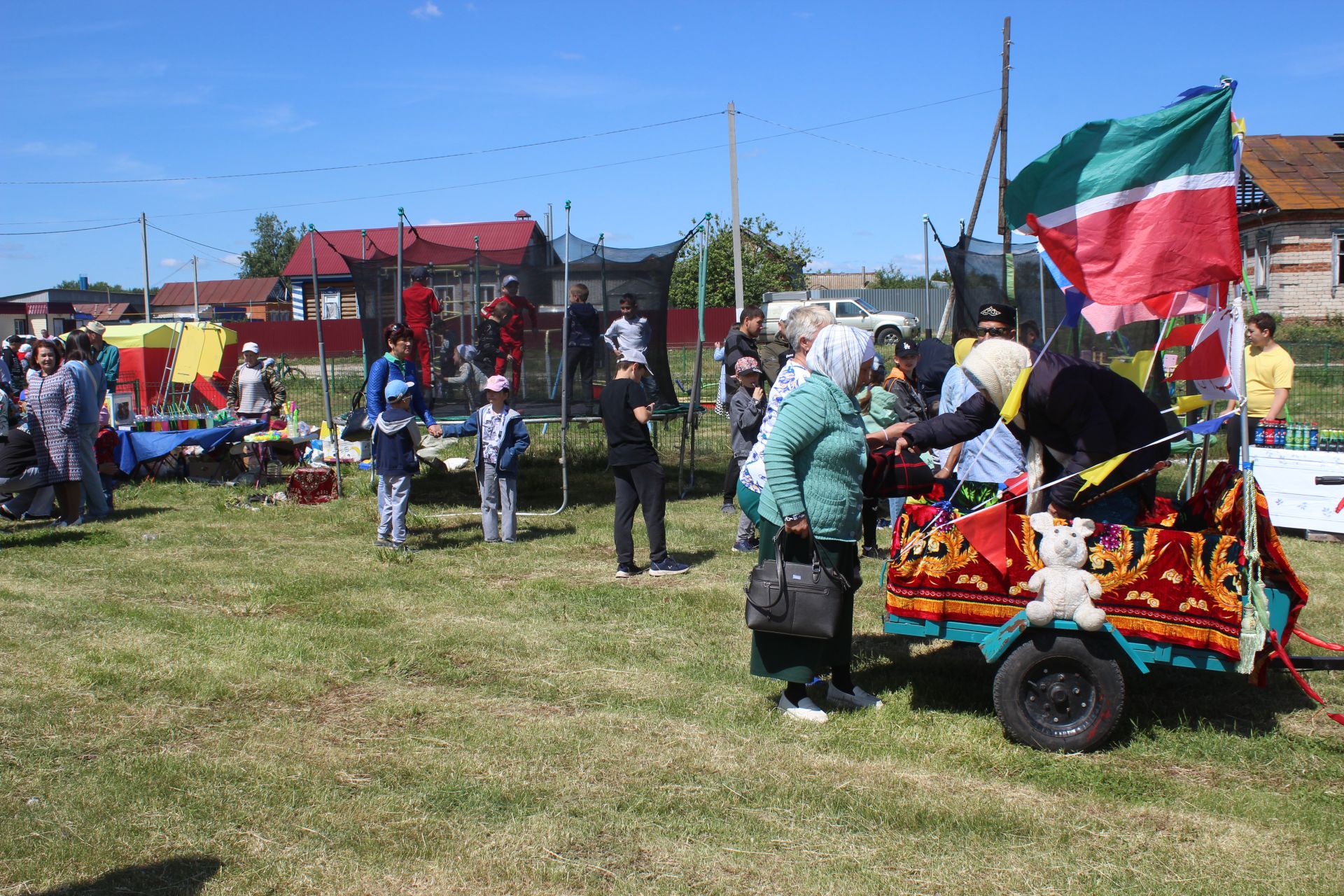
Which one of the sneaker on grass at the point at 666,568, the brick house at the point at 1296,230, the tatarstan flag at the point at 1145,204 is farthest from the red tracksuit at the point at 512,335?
the brick house at the point at 1296,230

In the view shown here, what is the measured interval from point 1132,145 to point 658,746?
3177 millimetres

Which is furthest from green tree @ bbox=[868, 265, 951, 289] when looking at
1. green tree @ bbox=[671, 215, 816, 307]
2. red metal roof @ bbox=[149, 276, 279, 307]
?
red metal roof @ bbox=[149, 276, 279, 307]

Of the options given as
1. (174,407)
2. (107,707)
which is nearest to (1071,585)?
(107,707)

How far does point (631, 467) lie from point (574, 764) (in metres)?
3.55

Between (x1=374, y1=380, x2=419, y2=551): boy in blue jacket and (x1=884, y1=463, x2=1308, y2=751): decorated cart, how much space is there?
502 centimetres

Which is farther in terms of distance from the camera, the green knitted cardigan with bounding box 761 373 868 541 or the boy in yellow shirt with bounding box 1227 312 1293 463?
the boy in yellow shirt with bounding box 1227 312 1293 463

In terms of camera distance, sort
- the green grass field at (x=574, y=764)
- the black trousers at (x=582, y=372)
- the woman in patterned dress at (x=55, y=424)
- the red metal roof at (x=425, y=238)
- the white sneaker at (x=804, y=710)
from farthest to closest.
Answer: the red metal roof at (x=425, y=238)
the black trousers at (x=582, y=372)
the woman in patterned dress at (x=55, y=424)
the white sneaker at (x=804, y=710)
the green grass field at (x=574, y=764)

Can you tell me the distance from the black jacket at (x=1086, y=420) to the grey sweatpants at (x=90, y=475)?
8.62 m

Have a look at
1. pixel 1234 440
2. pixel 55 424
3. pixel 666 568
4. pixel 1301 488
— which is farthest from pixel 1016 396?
pixel 55 424

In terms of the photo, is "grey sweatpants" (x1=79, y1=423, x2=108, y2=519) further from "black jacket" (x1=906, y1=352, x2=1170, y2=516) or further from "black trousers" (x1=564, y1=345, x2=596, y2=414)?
→ "black jacket" (x1=906, y1=352, x2=1170, y2=516)

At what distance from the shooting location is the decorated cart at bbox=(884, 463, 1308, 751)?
4215mm

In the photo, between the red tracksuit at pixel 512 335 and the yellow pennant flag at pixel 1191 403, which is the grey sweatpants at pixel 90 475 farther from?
the yellow pennant flag at pixel 1191 403

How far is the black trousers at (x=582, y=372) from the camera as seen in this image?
10.7 metres

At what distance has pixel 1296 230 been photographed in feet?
99.9
